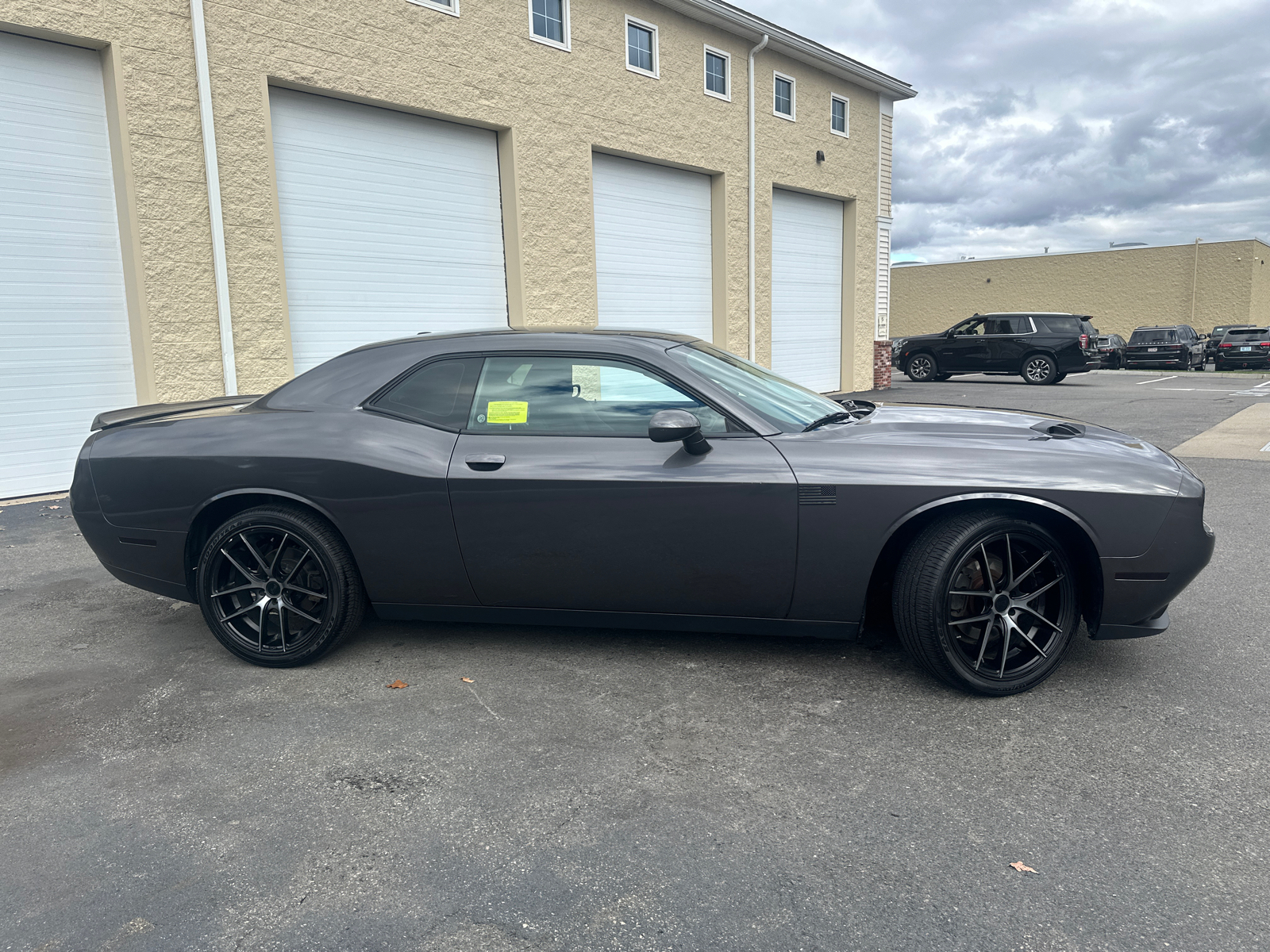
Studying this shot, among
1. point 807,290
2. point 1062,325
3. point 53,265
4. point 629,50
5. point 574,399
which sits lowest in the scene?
point 574,399

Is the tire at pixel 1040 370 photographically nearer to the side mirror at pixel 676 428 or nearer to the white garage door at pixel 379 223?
the white garage door at pixel 379 223

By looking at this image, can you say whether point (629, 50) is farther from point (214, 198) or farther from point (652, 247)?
point (214, 198)

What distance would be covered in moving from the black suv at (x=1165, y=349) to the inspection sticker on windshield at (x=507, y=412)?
29919 mm

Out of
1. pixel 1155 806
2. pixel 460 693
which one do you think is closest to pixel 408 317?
pixel 460 693

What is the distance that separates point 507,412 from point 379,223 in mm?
7459

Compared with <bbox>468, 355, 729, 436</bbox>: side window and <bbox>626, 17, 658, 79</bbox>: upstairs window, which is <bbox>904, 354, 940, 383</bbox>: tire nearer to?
<bbox>626, 17, 658, 79</bbox>: upstairs window

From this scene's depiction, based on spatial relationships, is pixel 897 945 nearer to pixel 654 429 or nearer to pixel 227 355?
pixel 654 429

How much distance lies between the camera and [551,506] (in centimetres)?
339

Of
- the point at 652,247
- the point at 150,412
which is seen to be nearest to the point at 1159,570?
the point at 150,412

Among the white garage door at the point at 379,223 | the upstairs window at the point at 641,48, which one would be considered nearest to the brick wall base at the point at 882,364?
the upstairs window at the point at 641,48

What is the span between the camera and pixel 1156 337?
91.1 ft

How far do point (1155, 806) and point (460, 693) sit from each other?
237 centimetres

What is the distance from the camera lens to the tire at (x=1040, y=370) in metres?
21.3

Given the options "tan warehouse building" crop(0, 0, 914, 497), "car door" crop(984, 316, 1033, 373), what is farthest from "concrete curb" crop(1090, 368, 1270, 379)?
"tan warehouse building" crop(0, 0, 914, 497)
